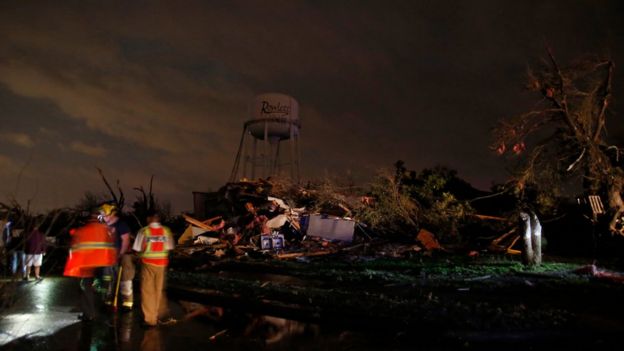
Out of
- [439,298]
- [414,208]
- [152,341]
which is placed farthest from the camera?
[414,208]

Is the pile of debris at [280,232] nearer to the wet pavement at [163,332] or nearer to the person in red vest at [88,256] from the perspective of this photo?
the wet pavement at [163,332]

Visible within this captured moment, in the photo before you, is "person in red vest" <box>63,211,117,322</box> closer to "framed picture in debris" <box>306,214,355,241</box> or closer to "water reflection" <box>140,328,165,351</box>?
"water reflection" <box>140,328,165,351</box>

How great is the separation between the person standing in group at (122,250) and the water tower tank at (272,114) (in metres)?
24.7

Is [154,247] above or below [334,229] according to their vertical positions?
below

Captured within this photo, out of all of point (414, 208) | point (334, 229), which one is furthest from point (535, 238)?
point (334, 229)

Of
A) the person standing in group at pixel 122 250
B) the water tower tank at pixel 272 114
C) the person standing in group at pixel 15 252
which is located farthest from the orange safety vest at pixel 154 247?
the water tower tank at pixel 272 114

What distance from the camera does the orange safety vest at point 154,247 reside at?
7457 millimetres

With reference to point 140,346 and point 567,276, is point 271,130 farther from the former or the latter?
point 140,346

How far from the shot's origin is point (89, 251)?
7.72 m

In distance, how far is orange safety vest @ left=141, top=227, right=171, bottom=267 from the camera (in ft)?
24.5

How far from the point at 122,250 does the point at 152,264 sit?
1.09 m

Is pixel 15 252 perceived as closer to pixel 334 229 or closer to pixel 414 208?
pixel 334 229

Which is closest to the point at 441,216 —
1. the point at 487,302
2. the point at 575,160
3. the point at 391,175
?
the point at 391,175

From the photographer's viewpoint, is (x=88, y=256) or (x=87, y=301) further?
(x=88, y=256)
